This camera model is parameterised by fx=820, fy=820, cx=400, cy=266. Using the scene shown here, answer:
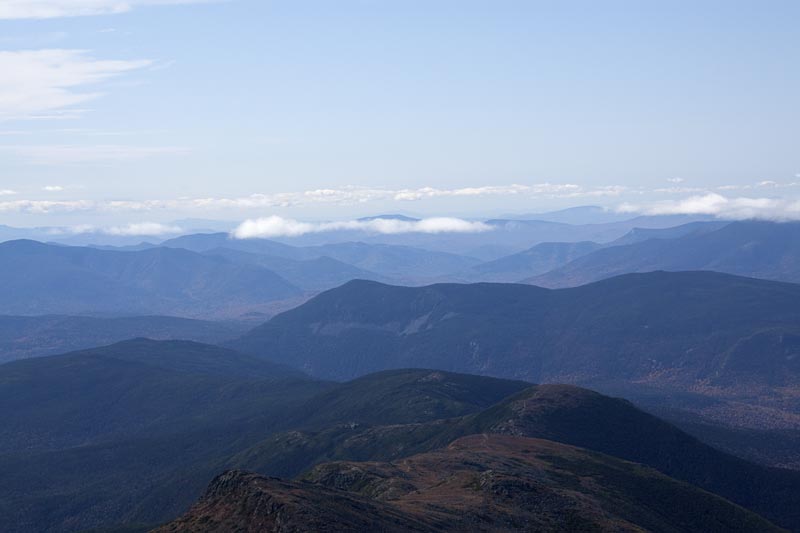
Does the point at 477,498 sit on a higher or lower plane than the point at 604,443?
higher

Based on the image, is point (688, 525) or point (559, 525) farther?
point (688, 525)

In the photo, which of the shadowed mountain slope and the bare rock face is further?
the shadowed mountain slope

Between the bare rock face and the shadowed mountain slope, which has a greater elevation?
the bare rock face

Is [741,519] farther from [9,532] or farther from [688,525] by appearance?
[9,532]

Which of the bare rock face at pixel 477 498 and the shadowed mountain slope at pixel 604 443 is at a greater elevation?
the bare rock face at pixel 477 498

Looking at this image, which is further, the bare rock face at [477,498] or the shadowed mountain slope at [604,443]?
the shadowed mountain slope at [604,443]

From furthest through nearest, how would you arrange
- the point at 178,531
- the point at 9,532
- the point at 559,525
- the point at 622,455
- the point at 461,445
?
1. the point at 9,532
2. the point at 622,455
3. the point at 461,445
4. the point at 559,525
5. the point at 178,531

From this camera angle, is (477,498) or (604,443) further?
(604,443)

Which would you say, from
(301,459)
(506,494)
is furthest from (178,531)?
(301,459)
